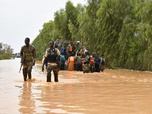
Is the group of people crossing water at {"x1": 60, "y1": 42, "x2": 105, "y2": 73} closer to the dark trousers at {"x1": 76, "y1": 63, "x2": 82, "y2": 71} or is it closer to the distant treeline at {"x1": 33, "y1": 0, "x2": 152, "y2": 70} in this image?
the dark trousers at {"x1": 76, "y1": 63, "x2": 82, "y2": 71}

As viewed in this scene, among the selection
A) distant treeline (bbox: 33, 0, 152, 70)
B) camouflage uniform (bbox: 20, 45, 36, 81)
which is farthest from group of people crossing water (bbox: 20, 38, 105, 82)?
distant treeline (bbox: 33, 0, 152, 70)

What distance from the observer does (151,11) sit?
76.0ft

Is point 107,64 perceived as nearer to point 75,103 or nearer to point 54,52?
point 54,52

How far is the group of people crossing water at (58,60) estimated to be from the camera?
12.7 meters

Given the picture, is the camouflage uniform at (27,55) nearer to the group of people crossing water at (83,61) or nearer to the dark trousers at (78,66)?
the group of people crossing water at (83,61)

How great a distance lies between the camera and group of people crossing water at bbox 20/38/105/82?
12672 mm

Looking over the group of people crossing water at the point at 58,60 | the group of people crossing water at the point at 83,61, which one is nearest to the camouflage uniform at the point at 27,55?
the group of people crossing water at the point at 58,60

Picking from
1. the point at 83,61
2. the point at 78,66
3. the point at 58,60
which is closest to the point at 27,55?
the point at 58,60

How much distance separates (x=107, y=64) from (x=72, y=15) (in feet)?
82.1

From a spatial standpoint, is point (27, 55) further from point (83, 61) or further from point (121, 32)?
point (121, 32)

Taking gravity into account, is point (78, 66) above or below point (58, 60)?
below

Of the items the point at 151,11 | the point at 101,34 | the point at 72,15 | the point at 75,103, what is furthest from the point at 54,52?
the point at 72,15

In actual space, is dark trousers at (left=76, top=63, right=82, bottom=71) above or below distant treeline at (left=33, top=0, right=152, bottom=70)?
below

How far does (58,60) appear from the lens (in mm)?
12734
